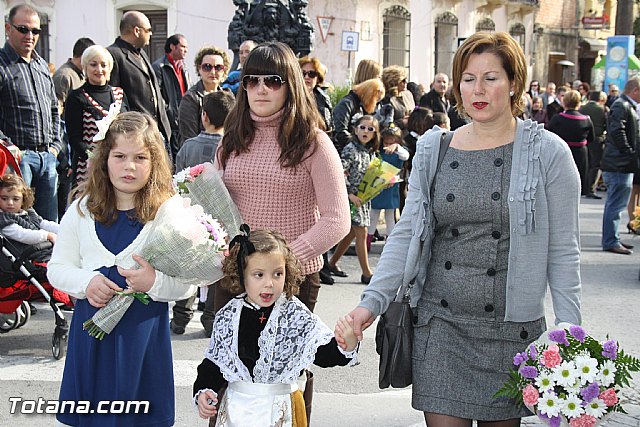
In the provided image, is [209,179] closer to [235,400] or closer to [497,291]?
[235,400]

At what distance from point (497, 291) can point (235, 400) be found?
112cm

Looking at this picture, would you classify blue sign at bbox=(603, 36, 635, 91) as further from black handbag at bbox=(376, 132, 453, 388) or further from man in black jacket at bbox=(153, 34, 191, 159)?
black handbag at bbox=(376, 132, 453, 388)

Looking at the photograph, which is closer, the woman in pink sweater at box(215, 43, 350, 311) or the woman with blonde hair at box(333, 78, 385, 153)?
the woman in pink sweater at box(215, 43, 350, 311)

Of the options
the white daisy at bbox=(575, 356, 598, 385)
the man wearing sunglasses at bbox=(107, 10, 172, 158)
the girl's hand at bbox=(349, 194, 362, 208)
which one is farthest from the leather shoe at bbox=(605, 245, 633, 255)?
the white daisy at bbox=(575, 356, 598, 385)

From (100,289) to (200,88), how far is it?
17.5ft

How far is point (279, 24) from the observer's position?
1107 centimetres

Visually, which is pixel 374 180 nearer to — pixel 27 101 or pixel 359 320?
pixel 27 101

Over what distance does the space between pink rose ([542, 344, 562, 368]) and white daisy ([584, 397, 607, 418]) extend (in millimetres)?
173

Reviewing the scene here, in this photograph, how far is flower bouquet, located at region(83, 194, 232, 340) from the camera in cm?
373

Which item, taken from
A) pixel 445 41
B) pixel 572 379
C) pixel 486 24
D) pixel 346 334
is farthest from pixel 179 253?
pixel 486 24

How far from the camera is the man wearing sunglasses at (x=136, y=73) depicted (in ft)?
29.3

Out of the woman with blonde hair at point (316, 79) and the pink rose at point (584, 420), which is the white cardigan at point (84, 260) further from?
the woman with blonde hair at point (316, 79)

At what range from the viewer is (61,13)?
24.3 meters

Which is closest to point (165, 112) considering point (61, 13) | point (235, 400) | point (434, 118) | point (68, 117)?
point (68, 117)
